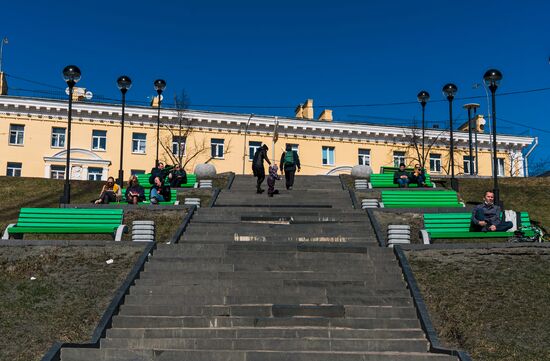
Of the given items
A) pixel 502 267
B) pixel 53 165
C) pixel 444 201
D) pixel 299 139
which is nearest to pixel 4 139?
pixel 53 165

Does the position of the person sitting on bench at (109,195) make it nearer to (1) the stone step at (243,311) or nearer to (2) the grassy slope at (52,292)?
(2) the grassy slope at (52,292)

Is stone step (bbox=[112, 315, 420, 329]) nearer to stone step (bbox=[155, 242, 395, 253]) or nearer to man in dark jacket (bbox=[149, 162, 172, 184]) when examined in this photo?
stone step (bbox=[155, 242, 395, 253])

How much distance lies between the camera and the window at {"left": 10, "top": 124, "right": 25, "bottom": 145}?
42.1m

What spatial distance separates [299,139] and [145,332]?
1541 inches

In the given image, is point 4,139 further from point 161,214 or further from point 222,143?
point 161,214

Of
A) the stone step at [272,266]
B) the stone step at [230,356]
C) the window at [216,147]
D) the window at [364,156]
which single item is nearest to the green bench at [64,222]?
the stone step at [272,266]

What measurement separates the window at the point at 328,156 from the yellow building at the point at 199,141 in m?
0.08

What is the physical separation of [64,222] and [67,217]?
14cm

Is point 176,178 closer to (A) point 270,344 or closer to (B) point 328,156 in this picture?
(A) point 270,344

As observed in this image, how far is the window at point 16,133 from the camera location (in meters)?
42.1

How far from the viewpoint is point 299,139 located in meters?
47.2

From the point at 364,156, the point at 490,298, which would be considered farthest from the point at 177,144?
the point at 490,298

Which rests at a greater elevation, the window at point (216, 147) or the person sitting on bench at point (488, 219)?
the window at point (216, 147)

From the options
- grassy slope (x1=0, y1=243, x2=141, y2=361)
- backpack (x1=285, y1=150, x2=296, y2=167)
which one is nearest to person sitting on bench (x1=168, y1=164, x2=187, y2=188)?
backpack (x1=285, y1=150, x2=296, y2=167)
